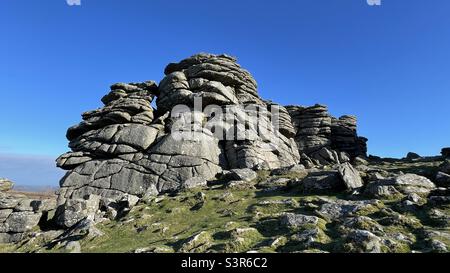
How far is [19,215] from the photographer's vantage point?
27875mm

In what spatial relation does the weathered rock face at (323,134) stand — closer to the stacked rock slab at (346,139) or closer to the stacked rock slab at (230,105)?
the stacked rock slab at (346,139)

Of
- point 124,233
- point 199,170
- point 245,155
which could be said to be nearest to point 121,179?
point 199,170

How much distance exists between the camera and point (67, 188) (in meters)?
40.7

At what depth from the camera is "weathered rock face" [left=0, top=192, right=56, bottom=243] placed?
26656 millimetres

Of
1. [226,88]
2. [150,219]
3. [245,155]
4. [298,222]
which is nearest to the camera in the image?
[298,222]

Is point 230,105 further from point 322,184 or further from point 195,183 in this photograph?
point 322,184

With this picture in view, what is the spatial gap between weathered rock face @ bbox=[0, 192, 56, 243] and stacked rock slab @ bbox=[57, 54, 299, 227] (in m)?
3.57

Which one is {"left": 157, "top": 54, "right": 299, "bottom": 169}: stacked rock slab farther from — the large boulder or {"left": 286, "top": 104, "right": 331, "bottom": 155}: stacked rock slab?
the large boulder

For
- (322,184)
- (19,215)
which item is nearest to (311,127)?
(322,184)

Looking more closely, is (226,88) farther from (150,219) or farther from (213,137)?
(150,219)

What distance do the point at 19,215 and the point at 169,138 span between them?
1972 cm

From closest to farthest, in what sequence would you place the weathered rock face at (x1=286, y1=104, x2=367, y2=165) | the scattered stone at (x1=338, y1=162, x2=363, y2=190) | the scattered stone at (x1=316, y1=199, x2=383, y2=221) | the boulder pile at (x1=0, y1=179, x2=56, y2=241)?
the scattered stone at (x1=316, y1=199, x2=383, y2=221), the scattered stone at (x1=338, y1=162, x2=363, y2=190), the boulder pile at (x1=0, y1=179, x2=56, y2=241), the weathered rock face at (x1=286, y1=104, x2=367, y2=165)

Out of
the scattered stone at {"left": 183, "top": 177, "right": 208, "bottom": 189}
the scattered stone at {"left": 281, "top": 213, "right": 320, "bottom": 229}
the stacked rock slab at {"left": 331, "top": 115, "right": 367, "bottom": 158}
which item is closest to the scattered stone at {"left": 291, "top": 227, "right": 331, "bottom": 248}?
the scattered stone at {"left": 281, "top": 213, "right": 320, "bottom": 229}
